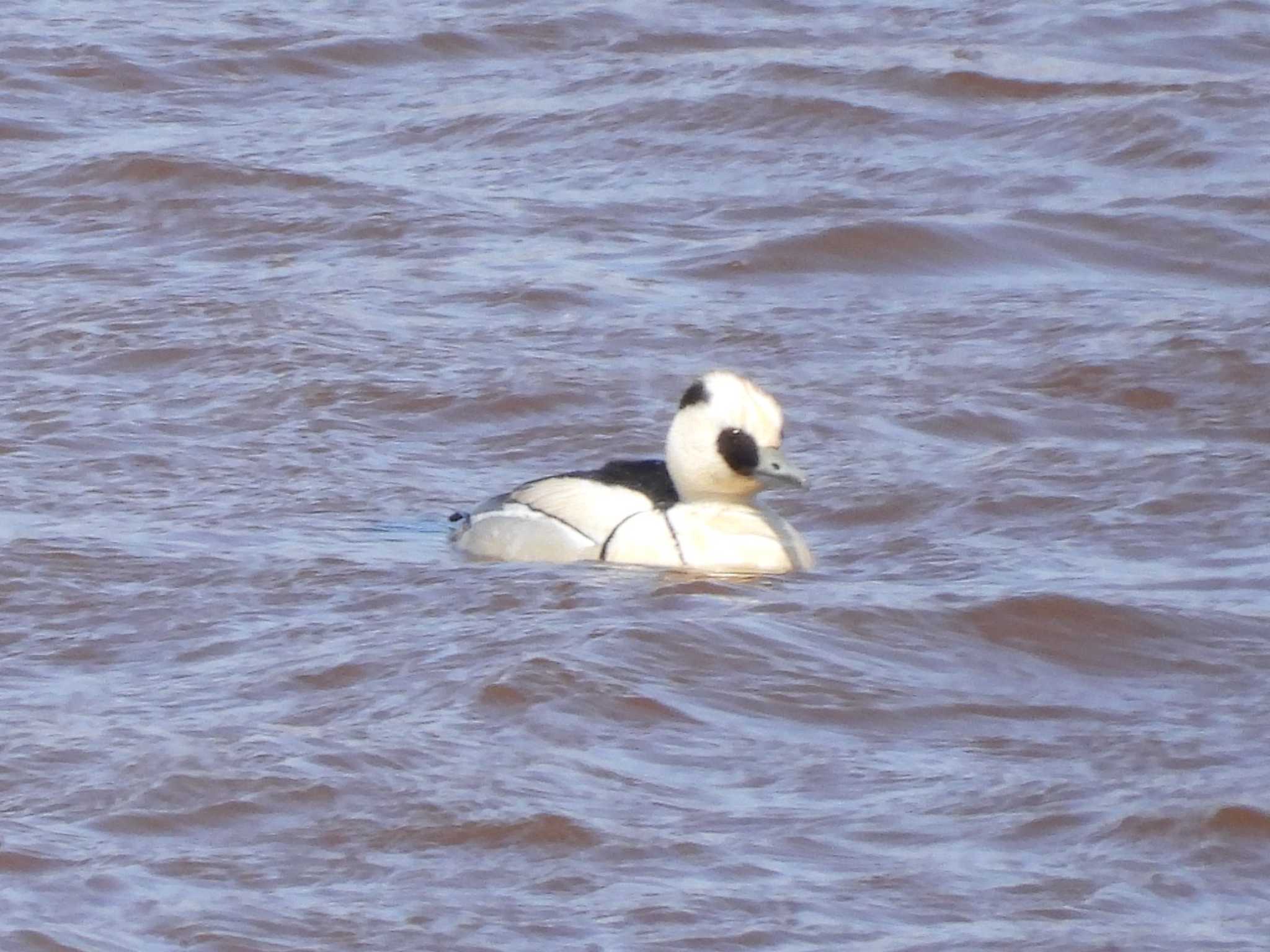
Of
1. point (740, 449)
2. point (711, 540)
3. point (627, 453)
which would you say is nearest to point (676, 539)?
point (711, 540)

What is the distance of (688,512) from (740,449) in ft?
0.87

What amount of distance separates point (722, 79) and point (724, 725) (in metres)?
7.36

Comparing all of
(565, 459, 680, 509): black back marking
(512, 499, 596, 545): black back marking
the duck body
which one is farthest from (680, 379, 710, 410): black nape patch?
(512, 499, 596, 545): black back marking

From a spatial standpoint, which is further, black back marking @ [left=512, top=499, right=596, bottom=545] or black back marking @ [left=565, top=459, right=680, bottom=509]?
black back marking @ [left=565, top=459, right=680, bottom=509]

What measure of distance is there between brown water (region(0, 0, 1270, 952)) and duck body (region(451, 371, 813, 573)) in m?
0.13

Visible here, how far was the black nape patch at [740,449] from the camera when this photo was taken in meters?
8.22

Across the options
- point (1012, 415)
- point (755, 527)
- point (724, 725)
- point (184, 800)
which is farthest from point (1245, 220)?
point (184, 800)

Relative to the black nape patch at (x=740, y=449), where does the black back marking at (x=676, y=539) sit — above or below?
below

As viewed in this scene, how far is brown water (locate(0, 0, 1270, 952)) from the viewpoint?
5926mm

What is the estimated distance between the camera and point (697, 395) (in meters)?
8.27

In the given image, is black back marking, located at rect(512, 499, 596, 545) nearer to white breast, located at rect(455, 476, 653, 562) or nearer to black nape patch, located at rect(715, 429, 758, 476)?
white breast, located at rect(455, 476, 653, 562)

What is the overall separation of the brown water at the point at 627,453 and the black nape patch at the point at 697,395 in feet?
1.70

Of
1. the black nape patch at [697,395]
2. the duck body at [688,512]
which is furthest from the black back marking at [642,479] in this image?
the black nape patch at [697,395]

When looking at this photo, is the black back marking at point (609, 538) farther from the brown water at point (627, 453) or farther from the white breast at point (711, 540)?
the brown water at point (627, 453)
